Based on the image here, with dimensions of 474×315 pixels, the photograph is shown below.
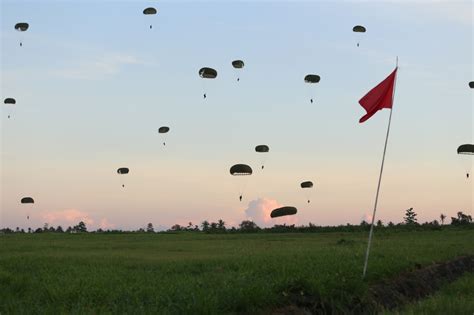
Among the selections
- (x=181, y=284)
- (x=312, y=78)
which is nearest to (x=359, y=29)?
(x=312, y=78)

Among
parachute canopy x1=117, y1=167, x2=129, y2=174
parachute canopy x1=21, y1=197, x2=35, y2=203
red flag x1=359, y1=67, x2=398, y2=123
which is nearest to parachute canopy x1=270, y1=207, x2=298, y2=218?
parachute canopy x1=117, y1=167, x2=129, y2=174

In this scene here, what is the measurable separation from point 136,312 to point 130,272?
7166 millimetres

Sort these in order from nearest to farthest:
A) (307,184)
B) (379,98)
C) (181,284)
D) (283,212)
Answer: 1. (181,284)
2. (379,98)
3. (283,212)
4. (307,184)

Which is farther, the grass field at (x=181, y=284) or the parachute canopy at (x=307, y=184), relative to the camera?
the parachute canopy at (x=307, y=184)

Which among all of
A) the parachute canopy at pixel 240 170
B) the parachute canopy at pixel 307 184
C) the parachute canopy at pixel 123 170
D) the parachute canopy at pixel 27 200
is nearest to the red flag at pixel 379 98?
the parachute canopy at pixel 240 170

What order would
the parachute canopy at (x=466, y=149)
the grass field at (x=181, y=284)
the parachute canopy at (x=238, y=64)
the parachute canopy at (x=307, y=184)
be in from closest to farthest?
1. the grass field at (x=181, y=284)
2. the parachute canopy at (x=466, y=149)
3. the parachute canopy at (x=238, y=64)
4. the parachute canopy at (x=307, y=184)

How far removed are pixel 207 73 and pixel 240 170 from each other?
25.3 feet

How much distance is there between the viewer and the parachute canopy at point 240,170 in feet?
141

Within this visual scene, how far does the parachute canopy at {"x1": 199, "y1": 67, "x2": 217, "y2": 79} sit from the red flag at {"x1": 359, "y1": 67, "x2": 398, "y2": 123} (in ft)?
82.1

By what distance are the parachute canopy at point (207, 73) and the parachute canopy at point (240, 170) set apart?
701cm

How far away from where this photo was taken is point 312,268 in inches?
755

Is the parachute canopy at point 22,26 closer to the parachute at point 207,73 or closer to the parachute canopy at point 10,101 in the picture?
the parachute canopy at point 10,101

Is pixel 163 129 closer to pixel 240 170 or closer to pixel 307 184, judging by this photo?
pixel 240 170

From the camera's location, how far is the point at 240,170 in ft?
142
